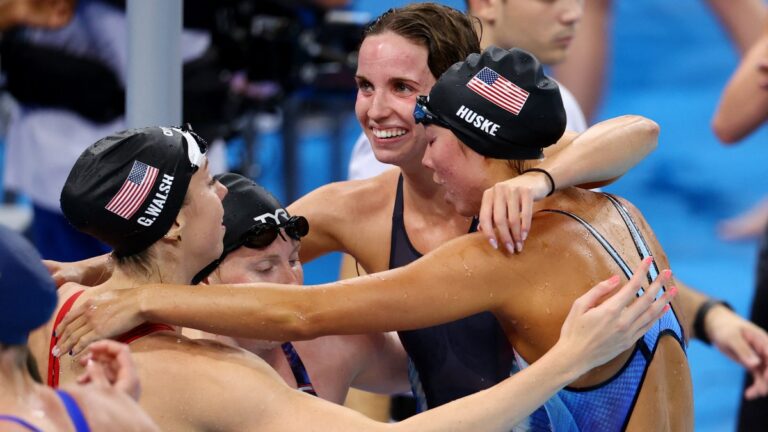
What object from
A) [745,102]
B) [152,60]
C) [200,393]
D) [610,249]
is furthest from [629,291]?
[745,102]

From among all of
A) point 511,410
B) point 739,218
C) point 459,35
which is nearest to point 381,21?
point 459,35

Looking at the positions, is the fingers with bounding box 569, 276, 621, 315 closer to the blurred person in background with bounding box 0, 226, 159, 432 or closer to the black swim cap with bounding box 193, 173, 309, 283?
the black swim cap with bounding box 193, 173, 309, 283

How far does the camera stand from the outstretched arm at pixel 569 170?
9.46ft

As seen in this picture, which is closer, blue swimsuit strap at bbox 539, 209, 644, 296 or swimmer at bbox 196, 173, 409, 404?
blue swimsuit strap at bbox 539, 209, 644, 296

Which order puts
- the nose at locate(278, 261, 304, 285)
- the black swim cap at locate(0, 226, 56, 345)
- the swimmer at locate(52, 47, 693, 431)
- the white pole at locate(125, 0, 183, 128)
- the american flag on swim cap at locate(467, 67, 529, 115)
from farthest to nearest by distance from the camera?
the nose at locate(278, 261, 304, 285), the white pole at locate(125, 0, 183, 128), the american flag on swim cap at locate(467, 67, 529, 115), the swimmer at locate(52, 47, 693, 431), the black swim cap at locate(0, 226, 56, 345)

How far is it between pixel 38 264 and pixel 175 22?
135cm

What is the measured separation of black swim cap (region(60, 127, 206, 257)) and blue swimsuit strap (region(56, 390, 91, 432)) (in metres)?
0.79

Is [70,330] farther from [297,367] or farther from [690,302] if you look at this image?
[690,302]

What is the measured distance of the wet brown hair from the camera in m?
3.63

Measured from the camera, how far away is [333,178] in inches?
396

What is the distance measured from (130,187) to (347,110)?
7460 millimetres

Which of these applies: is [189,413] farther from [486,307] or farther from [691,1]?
[691,1]

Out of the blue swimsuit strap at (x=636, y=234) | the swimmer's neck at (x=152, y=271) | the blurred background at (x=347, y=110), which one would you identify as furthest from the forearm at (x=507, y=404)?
the blurred background at (x=347, y=110)

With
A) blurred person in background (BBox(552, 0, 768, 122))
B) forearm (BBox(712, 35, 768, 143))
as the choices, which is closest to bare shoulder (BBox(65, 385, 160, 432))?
forearm (BBox(712, 35, 768, 143))
